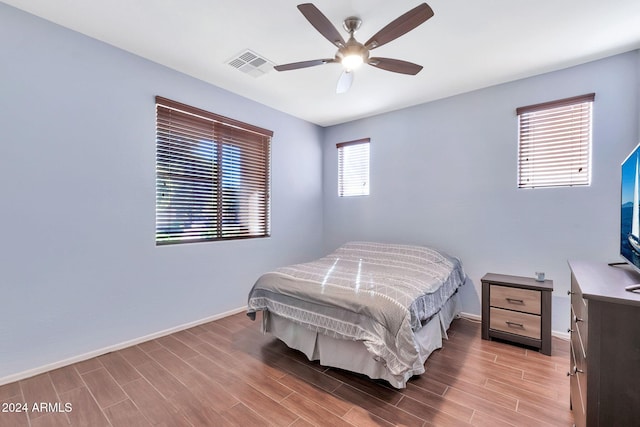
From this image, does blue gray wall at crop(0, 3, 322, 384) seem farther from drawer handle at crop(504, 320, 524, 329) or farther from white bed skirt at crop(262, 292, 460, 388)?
drawer handle at crop(504, 320, 524, 329)

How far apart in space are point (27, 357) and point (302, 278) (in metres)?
2.15

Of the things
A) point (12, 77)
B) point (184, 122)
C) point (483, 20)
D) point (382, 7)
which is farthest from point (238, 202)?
point (483, 20)

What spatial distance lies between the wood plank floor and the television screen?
41.6 inches

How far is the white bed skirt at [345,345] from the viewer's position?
6.66 ft

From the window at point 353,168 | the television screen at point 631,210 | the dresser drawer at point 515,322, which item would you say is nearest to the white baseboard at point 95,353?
the window at point 353,168

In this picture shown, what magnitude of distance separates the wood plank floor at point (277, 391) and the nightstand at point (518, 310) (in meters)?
0.12

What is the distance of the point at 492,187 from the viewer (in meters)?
3.26

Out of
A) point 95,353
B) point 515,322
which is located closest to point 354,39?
point 515,322

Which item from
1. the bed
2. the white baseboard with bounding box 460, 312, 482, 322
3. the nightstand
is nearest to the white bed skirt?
the bed

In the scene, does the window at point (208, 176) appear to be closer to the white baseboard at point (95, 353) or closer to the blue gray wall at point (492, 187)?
the white baseboard at point (95, 353)

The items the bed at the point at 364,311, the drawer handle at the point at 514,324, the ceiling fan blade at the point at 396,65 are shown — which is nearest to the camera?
the bed at the point at 364,311

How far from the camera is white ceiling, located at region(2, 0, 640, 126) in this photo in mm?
2041

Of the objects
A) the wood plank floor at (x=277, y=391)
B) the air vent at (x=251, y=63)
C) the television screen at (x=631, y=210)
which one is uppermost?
the air vent at (x=251, y=63)

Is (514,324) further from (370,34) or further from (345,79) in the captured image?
(370,34)
